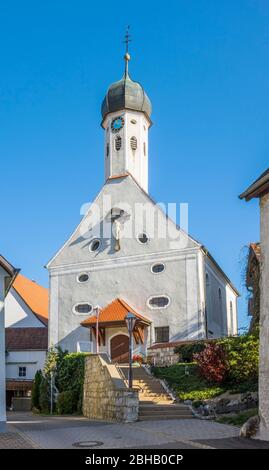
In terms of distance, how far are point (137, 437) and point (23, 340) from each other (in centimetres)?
2834

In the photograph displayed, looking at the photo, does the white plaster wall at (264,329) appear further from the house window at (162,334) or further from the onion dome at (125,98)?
the onion dome at (125,98)

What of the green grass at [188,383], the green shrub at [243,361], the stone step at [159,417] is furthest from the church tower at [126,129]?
the stone step at [159,417]

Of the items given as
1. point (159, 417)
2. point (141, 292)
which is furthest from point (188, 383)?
point (141, 292)

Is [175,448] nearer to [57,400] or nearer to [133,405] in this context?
[133,405]

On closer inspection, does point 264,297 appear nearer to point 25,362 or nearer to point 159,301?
point 159,301

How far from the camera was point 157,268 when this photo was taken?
33.5 metres

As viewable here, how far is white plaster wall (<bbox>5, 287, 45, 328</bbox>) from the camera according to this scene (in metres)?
41.9

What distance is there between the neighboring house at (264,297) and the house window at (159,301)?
64.1 ft

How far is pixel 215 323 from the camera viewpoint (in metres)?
36.4

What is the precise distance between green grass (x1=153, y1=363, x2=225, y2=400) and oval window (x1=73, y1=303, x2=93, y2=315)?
10.2 m

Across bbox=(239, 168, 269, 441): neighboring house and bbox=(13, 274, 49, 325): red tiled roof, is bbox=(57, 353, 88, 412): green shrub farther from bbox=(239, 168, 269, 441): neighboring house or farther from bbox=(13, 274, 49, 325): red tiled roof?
bbox=(239, 168, 269, 441): neighboring house

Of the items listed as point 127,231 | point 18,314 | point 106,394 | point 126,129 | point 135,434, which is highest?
point 126,129
